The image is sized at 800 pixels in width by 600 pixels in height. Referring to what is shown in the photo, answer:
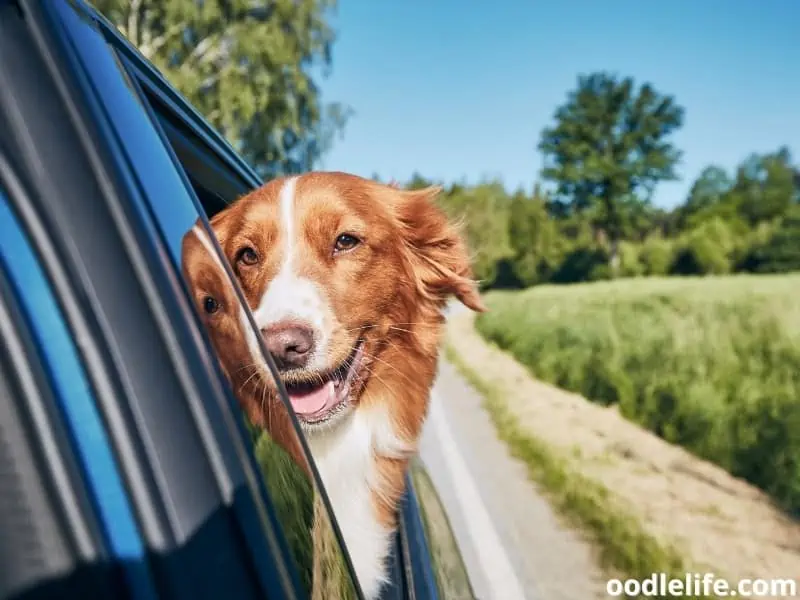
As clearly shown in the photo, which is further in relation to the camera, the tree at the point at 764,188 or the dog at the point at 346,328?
the tree at the point at 764,188

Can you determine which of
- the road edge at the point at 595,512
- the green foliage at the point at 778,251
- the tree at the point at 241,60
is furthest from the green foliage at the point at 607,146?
the road edge at the point at 595,512

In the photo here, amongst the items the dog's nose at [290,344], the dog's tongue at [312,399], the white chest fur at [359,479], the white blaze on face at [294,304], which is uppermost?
the white blaze on face at [294,304]

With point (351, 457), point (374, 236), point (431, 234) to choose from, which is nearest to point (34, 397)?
point (351, 457)

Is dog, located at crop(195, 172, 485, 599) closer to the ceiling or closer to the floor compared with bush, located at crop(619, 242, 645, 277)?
closer to the ceiling

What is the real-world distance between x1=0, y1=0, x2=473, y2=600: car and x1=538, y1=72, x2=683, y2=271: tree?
52586 mm

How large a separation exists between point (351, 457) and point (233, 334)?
682mm

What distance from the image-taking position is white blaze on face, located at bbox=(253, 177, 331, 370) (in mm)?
1315

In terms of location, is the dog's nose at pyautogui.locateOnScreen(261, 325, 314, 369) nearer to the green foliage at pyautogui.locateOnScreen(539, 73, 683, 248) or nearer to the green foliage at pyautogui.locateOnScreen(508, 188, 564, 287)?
the green foliage at pyautogui.locateOnScreen(508, 188, 564, 287)

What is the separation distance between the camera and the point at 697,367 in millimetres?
8500

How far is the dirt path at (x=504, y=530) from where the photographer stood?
3883 mm

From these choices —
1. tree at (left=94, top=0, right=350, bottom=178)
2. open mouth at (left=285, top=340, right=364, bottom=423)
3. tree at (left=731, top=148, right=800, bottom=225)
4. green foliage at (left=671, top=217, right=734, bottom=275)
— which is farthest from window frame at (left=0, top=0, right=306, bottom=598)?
tree at (left=731, top=148, right=800, bottom=225)

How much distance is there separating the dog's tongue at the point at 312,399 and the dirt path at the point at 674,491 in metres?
2.36

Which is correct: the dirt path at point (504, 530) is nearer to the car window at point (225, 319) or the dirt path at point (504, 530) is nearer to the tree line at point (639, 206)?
the car window at point (225, 319)

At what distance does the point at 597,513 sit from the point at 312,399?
4.03 metres
